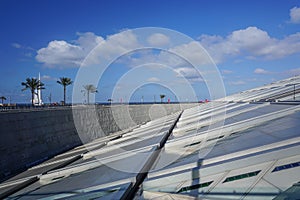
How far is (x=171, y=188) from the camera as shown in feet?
8.51

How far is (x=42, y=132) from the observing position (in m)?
13.9

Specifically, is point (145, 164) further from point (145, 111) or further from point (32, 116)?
point (145, 111)

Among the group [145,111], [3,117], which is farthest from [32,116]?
[145,111]

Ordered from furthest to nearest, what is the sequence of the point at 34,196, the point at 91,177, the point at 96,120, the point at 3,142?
the point at 96,120, the point at 3,142, the point at 91,177, the point at 34,196

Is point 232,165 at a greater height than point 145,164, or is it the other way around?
point 232,165

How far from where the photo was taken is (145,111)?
3706 cm

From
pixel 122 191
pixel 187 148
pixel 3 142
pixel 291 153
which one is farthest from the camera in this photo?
pixel 3 142

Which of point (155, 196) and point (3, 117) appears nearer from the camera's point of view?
point (155, 196)

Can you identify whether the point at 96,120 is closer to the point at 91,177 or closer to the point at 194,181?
the point at 91,177

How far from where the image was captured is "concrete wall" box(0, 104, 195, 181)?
1095 centimetres

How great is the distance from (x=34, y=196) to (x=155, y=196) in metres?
2.13

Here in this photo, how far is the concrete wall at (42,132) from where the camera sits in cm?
1095

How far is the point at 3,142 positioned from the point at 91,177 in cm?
888

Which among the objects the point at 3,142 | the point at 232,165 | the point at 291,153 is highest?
the point at 291,153
